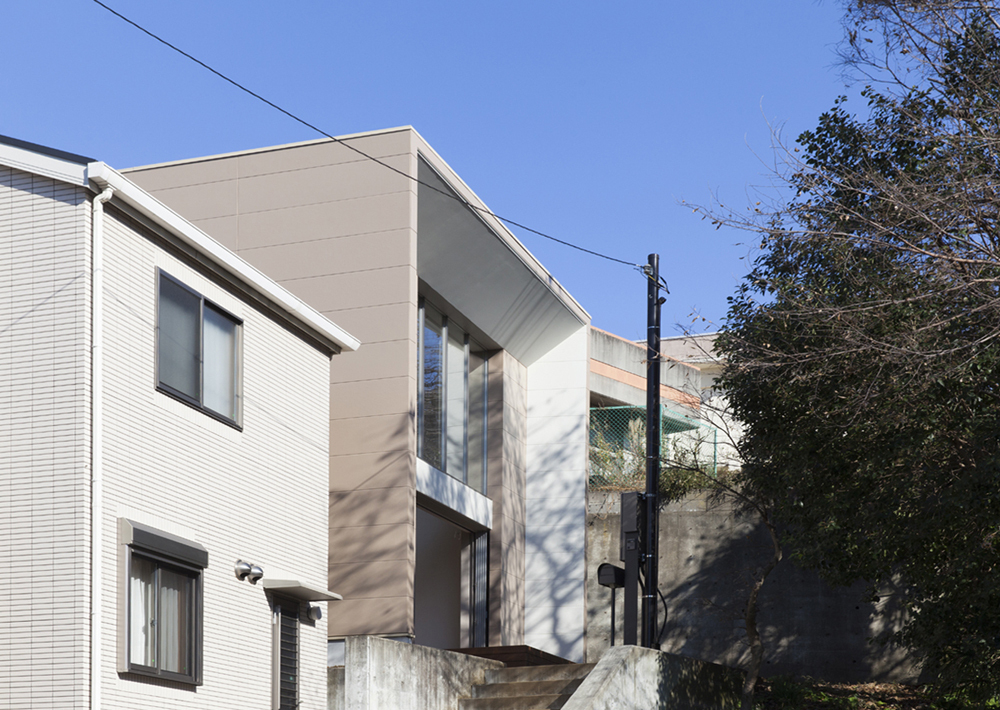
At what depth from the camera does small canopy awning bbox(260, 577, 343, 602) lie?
34.7ft

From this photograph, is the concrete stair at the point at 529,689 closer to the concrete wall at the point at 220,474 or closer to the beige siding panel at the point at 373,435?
the concrete wall at the point at 220,474

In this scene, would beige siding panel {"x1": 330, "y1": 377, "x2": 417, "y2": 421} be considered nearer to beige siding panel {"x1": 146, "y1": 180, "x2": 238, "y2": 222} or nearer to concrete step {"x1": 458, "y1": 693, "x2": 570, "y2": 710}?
beige siding panel {"x1": 146, "y1": 180, "x2": 238, "y2": 222}

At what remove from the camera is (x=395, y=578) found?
1284 centimetres

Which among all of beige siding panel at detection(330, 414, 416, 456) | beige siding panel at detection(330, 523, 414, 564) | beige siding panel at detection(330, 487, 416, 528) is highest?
beige siding panel at detection(330, 414, 416, 456)

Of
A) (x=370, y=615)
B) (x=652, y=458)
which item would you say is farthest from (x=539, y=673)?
(x=652, y=458)

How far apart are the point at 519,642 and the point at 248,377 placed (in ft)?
30.0

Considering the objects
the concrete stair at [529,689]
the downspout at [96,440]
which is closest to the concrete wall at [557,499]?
the concrete stair at [529,689]

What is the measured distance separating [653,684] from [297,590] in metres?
3.88

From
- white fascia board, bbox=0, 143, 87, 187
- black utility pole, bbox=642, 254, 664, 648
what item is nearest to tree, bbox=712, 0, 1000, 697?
black utility pole, bbox=642, 254, 664, 648

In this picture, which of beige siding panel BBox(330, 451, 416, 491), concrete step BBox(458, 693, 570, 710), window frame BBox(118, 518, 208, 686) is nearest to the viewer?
window frame BBox(118, 518, 208, 686)

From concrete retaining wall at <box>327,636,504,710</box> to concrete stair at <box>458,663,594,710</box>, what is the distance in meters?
0.48

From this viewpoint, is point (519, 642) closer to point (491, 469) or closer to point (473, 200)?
point (491, 469)

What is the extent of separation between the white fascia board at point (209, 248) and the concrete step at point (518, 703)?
13.2 feet

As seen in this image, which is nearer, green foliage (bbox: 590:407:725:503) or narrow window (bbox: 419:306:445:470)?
narrow window (bbox: 419:306:445:470)
